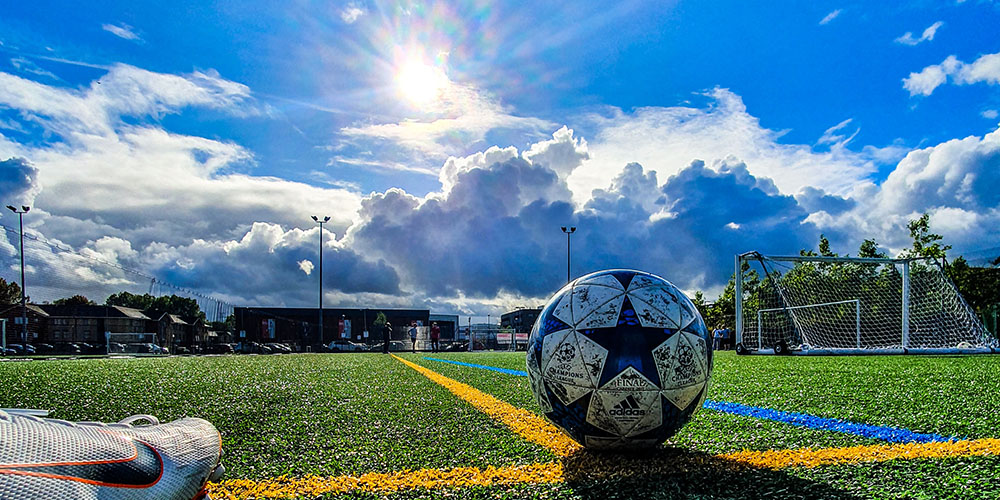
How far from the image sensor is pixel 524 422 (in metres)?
3.77

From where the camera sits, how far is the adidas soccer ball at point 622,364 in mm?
2742

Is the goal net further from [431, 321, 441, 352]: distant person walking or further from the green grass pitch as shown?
[431, 321, 441, 352]: distant person walking

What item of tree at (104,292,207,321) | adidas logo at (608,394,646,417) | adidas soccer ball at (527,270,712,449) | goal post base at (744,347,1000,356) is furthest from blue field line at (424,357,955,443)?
tree at (104,292,207,321)

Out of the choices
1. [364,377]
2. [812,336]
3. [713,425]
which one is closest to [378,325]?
[812,336]

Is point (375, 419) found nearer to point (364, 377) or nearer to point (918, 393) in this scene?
point (364, 377)

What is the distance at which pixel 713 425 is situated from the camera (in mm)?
3596

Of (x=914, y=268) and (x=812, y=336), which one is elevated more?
(x=914, y=268)

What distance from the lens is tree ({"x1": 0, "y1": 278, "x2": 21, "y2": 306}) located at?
Result: 61.9m

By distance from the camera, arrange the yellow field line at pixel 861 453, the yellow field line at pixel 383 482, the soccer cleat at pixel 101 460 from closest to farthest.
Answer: the soccer cleat at pixel 101 460
the yellow field line at pixel 383 482
the yellow field line at pixel 861 453

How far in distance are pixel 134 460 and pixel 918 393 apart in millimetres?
5595

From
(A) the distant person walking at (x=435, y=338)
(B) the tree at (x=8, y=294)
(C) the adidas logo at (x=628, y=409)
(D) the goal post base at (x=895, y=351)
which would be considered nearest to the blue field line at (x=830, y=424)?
(C) the adidas logo at (x=628, y=409)

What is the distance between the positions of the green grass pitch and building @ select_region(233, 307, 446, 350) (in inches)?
2117

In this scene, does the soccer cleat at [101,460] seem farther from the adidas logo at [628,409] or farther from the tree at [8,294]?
the tree at [8,294]

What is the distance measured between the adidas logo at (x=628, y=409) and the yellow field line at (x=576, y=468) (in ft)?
0.72
